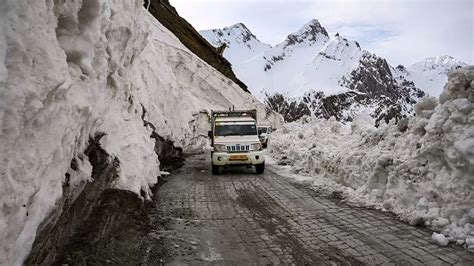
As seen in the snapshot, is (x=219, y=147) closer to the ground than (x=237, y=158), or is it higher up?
higher up

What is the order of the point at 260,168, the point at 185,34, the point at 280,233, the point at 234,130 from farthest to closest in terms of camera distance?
the point at 185,34 → the point at 234,130 → the point at 260,168 → the point at 280,233

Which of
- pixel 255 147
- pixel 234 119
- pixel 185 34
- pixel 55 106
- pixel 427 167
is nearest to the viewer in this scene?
pixel 55 106

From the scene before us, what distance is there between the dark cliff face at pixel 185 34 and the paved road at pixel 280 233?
32799mm

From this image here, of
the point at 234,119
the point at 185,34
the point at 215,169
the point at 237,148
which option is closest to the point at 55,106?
the point at 215,169

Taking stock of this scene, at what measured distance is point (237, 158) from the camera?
1501 centimetres

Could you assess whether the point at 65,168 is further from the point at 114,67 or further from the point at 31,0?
the point at 114,67

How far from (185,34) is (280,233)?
39.4m

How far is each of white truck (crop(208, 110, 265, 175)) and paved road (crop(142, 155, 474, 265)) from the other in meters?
4.05

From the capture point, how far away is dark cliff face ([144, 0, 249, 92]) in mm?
40750

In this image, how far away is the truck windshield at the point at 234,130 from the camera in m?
16.0

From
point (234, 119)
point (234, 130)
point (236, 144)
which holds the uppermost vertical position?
point (234, 119)

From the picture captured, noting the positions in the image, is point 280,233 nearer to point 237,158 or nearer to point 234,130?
point 237,158

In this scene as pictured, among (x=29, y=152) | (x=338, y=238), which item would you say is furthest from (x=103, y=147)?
(x=338, y=238)

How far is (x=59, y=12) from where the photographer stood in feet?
16.8
